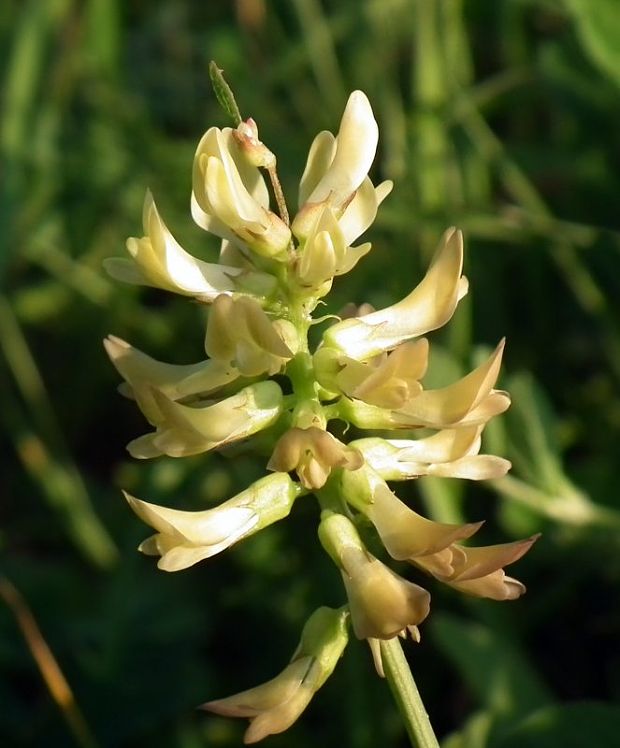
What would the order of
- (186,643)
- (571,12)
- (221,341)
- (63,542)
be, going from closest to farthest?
1. (221,341)
2. (571,12)
3. (186,643)
4. (63,542)

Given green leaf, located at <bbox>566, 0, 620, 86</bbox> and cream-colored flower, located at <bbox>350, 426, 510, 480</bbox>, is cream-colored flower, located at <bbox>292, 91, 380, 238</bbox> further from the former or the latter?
green leaf, located at <bbox>566, 0, 620, 86</bbox>

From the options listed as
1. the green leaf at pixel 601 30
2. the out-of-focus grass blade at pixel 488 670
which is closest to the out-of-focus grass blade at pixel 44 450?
the out-of-focus grass blade at pixel 488 670

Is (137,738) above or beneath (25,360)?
beneath

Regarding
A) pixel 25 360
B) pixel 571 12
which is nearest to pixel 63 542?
pixel 25 360

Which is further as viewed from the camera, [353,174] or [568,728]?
[568,728]

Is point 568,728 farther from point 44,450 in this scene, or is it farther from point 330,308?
point 44,450

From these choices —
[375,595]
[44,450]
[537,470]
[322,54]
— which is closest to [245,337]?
[375,595]

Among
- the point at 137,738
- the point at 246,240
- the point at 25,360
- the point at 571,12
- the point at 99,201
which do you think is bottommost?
the point at 137,738

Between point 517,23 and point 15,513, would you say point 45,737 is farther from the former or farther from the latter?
point 517,23
